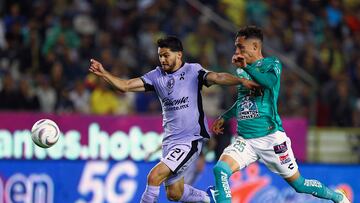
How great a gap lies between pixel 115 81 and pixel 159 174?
1171 millimetres

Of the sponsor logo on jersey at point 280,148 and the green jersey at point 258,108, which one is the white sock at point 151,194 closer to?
the green jersey at point 258,108

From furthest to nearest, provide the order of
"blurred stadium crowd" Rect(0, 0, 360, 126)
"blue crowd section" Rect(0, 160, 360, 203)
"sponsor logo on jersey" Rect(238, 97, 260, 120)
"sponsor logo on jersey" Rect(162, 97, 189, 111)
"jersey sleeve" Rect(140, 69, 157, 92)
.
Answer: "blurred stadium crowd" Rect(0, 0, 360, 126), "blue crowd section" Rect(0, 160, 360, 203), "jersey sleeve" Rect(140, 69, 157, 92), "sponsor logo on jersey" Rect(162, 97, 189, 111), "sponsor logo on jersey" Rect(238, 97, 260, 120)

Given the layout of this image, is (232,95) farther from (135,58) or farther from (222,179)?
(222,179)

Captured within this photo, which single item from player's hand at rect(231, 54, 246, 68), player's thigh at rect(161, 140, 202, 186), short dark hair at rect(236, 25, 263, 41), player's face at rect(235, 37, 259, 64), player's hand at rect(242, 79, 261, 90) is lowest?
player's thigh at rect(161, 140, 202, 186)

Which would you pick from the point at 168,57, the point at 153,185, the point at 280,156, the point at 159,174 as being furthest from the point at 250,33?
the point at 153,185

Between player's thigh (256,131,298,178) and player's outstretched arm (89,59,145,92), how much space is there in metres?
1.58

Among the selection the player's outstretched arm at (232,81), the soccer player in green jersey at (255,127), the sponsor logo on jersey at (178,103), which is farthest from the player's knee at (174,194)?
the player's outstretched arm at (232,81)

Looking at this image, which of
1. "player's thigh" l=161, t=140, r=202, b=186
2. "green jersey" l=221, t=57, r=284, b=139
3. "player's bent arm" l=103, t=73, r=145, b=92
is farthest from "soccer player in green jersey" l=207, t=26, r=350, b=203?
"player's bent arm" l=103, t=73, r=145, b=92

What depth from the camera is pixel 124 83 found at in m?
11.1

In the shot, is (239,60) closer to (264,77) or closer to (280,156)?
(264,77)

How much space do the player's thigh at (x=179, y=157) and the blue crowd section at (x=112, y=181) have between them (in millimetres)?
2959

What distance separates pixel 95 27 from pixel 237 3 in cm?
342

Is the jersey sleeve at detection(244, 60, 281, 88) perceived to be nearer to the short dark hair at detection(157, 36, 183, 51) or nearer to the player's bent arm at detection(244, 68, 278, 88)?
the player's bent arm at detection(244, 68, 278, 88)

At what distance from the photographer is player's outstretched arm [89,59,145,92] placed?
34.6 ft
